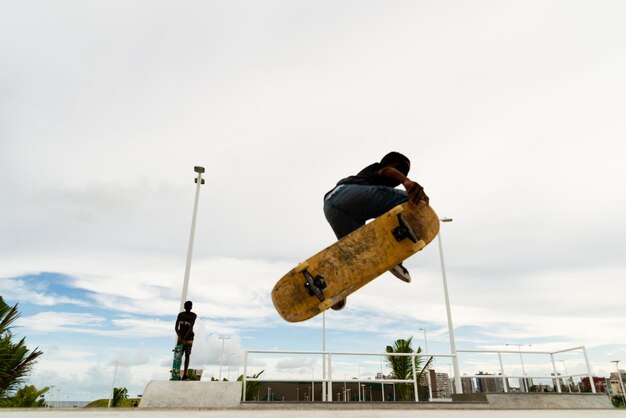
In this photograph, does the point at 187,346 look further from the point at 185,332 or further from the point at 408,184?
the point at 408,184

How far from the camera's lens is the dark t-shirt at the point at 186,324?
8867 millimetres

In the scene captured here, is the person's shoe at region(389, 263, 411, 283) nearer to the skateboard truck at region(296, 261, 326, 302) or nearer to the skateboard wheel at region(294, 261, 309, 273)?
the skateboard truck at region(296, 261, 326, 302)

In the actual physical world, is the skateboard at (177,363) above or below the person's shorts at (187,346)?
below

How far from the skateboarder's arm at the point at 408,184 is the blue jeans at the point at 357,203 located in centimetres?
18

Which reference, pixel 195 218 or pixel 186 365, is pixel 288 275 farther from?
pixel 195 218

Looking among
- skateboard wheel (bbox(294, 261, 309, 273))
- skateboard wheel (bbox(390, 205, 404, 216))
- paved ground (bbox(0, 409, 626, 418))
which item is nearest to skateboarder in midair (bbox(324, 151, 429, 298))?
skateboard wheel (bbox(390, 205, 404, 216))

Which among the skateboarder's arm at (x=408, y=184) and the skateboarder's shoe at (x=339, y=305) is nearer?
the skateboarder's arm at (x=408, y=184)

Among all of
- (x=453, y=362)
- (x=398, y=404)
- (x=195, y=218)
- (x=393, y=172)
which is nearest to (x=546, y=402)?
(x=398, y=404)

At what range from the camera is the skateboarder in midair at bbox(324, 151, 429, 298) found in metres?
4.51

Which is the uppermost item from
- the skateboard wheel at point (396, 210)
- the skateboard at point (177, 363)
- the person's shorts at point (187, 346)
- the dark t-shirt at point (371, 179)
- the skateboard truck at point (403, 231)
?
the dark t-shirt at point (371, 179)

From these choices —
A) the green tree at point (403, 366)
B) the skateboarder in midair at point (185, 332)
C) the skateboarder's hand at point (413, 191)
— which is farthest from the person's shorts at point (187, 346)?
the green tree at point (403, 366)

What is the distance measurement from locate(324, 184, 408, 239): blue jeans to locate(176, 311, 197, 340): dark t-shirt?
566 centimetres

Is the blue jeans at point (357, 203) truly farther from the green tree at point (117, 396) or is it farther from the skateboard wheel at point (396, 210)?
the green tree at point (117, 396)

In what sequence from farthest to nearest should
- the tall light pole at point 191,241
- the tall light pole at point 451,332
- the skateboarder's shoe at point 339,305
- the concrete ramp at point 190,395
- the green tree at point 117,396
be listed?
the green tree at point 117,396, the tall light pole at point 451,332, the tall light pole at point 191,241, the concrete ramp at point 190,395, the skateboarder's shoe at point 339,305
